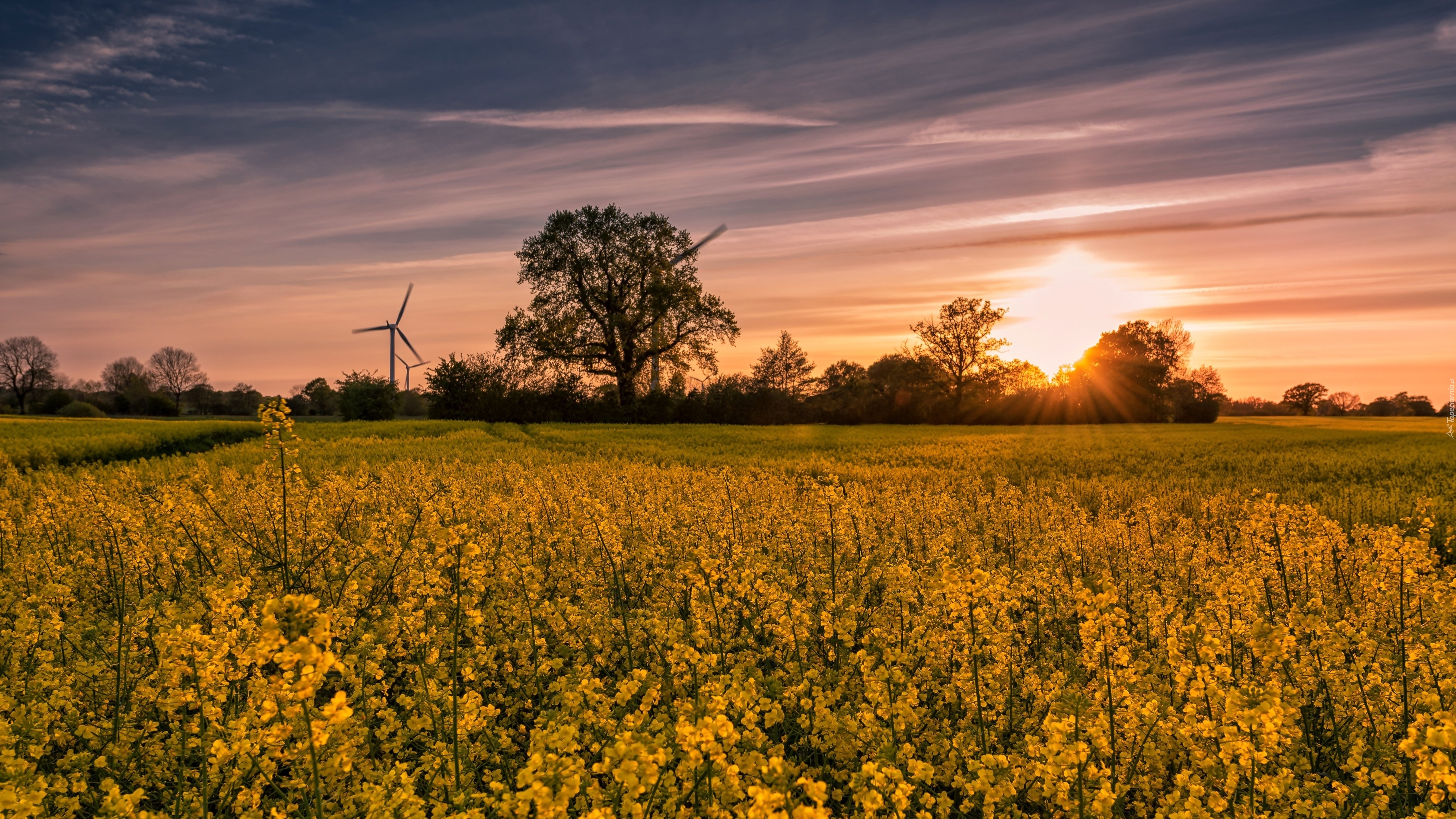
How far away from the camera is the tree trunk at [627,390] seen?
2013 inches

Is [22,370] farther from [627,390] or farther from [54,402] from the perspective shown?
[627,390]

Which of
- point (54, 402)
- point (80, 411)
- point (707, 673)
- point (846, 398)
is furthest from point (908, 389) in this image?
point (54, 402)

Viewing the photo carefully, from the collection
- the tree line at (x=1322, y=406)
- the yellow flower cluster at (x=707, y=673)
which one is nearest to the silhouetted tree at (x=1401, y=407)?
the tree line at (x=1322, y=406)

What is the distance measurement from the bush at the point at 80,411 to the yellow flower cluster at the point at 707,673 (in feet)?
289

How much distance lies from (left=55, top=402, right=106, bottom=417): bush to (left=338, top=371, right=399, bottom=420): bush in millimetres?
40789

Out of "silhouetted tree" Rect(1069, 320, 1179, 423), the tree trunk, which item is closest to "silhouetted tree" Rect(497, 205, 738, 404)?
the tree trunk

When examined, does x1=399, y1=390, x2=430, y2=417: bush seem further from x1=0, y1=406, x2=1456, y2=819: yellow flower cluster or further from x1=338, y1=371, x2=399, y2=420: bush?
x1=0, y1=406, x2=1456, y2=819: yellow flower cluster

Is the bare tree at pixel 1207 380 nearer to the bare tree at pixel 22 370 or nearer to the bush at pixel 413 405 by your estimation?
the bush at pixel 413 405

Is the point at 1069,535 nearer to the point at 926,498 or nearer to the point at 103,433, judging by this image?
the point at 926,498

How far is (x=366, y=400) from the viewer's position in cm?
Result: 5153

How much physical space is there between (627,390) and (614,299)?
7114 millimetres

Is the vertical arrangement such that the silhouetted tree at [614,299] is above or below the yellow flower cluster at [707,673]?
above

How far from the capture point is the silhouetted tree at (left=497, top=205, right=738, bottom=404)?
51.7 metres

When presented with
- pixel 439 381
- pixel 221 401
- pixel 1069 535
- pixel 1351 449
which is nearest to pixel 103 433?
pixel 439 381
